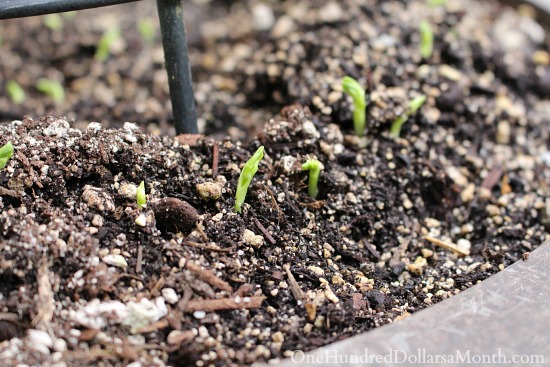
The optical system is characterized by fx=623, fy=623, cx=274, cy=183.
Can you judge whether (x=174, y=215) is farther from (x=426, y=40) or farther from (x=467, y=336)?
(x=426, y=40)

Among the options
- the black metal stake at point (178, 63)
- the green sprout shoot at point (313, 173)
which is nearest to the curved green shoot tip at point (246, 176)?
the green sprout shoot at point (313, 173)

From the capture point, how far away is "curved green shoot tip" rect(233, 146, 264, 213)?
1114 mm

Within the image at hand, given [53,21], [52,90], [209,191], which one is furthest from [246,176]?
[53,21]

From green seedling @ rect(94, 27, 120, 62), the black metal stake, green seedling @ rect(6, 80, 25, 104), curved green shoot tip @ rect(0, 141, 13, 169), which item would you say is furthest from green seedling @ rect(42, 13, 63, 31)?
curved green shoot tip @ rect(0, 141, 13, 169)

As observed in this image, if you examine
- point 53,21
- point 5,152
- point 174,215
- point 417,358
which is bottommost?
point 417,358

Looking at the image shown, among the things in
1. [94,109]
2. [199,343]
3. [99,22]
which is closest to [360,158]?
[199,343]

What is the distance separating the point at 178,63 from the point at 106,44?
0.74m

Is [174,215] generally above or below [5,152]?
below

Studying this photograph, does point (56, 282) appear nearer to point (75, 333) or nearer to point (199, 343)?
point (75, 333)

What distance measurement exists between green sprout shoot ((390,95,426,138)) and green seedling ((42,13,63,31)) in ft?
3.86

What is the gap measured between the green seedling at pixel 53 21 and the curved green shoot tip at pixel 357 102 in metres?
1.08

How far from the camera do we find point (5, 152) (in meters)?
1.04

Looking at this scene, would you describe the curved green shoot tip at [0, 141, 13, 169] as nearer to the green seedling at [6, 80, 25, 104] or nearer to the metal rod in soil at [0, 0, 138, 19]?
the metal rod in soil at [0, 0, 138, 19]

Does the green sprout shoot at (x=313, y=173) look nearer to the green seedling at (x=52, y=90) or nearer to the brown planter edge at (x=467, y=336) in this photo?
the brown planter edge at (x=467, y=336)
